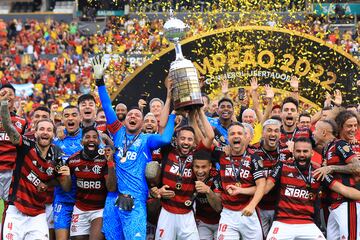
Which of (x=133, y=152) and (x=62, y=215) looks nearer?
(x=133, y=152)

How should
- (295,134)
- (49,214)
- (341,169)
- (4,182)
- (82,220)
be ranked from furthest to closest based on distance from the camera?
(4,182)
(49,214)
(295,134)
(82,220)
(341,169)

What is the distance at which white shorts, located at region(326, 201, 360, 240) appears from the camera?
9.96 meters

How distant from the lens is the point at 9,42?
34.8m

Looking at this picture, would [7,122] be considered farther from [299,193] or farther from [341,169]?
[341,169]

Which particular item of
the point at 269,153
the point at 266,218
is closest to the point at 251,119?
the point at 269,153

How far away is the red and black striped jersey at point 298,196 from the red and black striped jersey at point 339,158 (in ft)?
0.65

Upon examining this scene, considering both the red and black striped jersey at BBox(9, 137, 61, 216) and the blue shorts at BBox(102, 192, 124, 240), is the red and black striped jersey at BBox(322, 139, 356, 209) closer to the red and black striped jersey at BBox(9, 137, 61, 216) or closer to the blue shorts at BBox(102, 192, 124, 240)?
the blue shorts at BBox(102, 192, 124, 240)

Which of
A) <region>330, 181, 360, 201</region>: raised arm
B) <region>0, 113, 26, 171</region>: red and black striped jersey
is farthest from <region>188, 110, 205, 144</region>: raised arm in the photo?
<region>0, 113, 26, 171</region>: red and black striped jersey

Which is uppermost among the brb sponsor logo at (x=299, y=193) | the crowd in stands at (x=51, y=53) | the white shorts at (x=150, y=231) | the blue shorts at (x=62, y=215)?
the crowd in stands at (x=51, y=53)

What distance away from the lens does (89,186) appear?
35.9 ft

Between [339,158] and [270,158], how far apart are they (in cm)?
94

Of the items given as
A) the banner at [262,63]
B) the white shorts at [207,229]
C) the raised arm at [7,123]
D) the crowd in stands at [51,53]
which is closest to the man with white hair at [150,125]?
the white shorts at [207,229]

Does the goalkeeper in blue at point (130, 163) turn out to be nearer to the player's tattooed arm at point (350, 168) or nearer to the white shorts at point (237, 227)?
the white shorts at point (237, 227)

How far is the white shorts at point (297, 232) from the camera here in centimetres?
982
